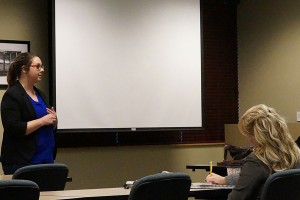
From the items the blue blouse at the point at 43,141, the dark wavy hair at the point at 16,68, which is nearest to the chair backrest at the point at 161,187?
the blue blouse at the point at 43,141

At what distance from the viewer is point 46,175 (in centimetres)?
347

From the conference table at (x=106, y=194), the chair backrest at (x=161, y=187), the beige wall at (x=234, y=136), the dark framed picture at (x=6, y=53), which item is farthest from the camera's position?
the beige wall at (x=234, y=136)

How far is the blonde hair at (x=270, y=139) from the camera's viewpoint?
114 inches

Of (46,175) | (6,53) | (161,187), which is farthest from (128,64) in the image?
(161,187)

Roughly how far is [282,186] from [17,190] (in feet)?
4.13

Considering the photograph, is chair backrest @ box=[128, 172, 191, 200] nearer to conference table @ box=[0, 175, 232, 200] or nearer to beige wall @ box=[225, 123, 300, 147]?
conference table @ box=[0, 175, 232, 200]

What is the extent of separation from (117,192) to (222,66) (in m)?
4.17

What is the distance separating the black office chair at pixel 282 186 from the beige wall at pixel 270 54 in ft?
11.6

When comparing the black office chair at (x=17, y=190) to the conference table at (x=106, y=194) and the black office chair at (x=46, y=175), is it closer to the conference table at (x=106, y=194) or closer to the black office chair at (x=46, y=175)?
the conference table at (x=106, y=194)

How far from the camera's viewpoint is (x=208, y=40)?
6.85m

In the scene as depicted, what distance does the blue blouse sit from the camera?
4376 mm

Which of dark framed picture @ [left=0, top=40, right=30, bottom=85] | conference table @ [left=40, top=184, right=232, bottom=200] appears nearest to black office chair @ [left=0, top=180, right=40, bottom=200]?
conference table @ [left=40, top=184, right=232, bottom=200]

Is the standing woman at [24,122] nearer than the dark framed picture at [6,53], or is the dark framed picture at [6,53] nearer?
the standing woman at [24,122]

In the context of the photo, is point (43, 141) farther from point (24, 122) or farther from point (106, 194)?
point (106, 194)
